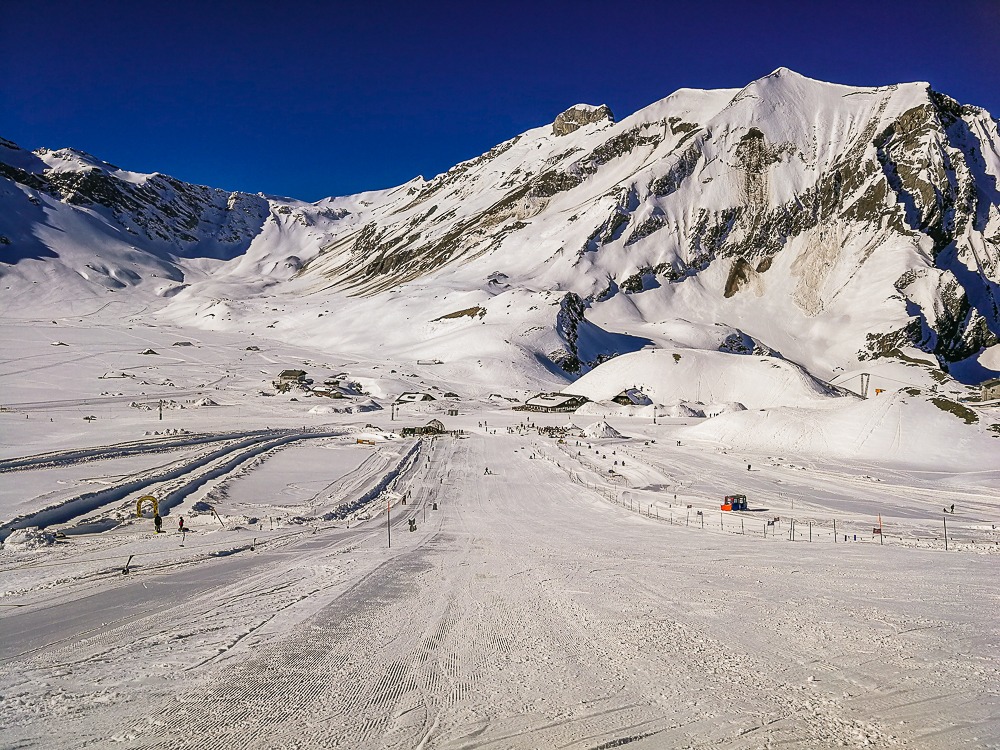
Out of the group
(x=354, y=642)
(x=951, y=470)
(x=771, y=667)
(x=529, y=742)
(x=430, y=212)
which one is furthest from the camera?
(x=430, y=212)

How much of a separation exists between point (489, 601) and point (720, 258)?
12697cm

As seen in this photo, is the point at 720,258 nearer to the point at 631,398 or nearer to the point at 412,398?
the point at 631,398

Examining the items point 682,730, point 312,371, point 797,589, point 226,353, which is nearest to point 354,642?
point 682,730

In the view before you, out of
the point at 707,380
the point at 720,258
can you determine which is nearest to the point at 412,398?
the point at 707,380

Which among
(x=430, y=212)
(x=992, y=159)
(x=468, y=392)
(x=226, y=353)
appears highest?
(x=430, y=212)

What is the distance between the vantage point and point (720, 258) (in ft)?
410

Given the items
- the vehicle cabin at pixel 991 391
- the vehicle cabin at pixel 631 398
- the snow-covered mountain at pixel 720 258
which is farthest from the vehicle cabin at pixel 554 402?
the vehicle cabin at pixel 991 391

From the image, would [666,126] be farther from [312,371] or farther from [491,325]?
[312,371]

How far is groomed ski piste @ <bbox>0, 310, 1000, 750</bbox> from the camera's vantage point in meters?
5.86

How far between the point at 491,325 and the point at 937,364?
63699mm

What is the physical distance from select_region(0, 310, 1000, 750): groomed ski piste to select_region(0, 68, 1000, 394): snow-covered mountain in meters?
55.6

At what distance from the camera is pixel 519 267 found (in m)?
120

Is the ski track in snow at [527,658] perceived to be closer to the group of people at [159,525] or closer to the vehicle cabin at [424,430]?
the group of people at [159,525]

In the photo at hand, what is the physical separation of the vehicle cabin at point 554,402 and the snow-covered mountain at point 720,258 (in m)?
13.3
